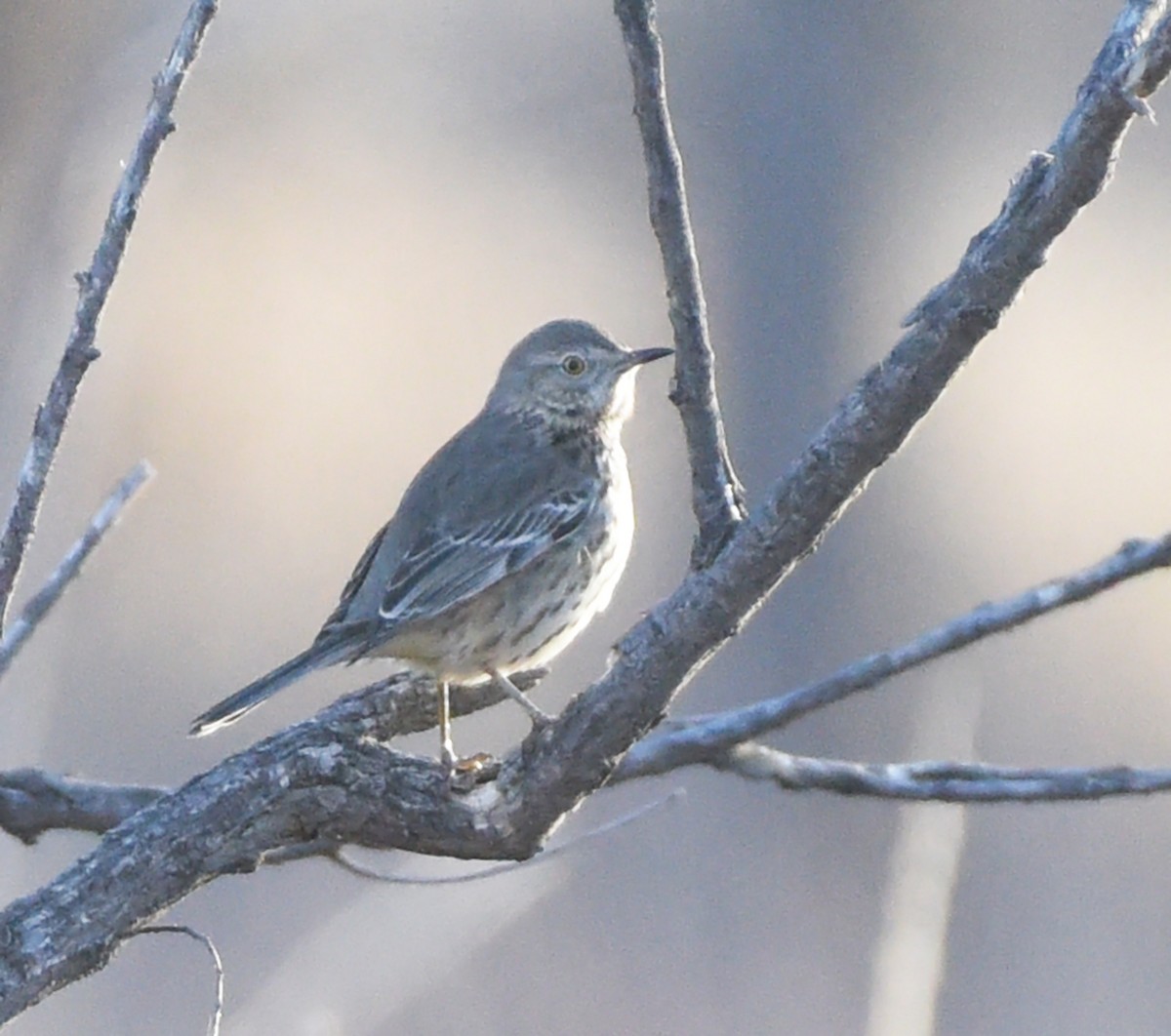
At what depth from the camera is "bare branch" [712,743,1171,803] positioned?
3420 mm

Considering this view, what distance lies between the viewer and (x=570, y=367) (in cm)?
631

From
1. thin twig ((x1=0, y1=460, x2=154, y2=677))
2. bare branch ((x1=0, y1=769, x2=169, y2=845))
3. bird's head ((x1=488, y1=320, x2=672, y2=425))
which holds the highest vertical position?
bird's head ((x1=488, y1=320, x2=672, y2=425))

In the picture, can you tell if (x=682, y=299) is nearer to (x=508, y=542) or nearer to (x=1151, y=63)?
(x=1151, y=63)

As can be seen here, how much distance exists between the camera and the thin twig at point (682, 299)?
10.3 feet

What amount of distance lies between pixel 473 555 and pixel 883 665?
7.14 ft

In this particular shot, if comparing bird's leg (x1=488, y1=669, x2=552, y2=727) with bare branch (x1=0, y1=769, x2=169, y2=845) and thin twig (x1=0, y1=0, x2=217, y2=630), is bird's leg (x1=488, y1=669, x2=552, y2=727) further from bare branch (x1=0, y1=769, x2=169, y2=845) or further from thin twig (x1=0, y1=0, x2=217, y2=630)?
thin twig (x1=0, y1=0, x2=217, y2=630)

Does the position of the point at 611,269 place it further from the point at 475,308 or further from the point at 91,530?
the point at 91,530

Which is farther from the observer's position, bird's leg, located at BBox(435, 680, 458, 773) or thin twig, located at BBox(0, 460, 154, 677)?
bird's leg, located at BBox(435, 680, 458, 773)

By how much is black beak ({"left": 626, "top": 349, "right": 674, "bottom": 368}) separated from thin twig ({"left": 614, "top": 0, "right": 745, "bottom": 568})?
274 cm

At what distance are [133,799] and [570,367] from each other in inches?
111

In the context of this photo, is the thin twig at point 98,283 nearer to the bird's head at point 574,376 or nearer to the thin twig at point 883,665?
the thin twig at point 883,665

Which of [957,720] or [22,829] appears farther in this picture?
[957,720]

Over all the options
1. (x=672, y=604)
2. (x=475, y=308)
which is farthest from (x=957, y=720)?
(x=475, y=308)

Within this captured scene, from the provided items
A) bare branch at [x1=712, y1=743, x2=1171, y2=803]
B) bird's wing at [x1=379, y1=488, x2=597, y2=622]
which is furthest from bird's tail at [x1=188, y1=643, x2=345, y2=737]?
bare branch at [x1=712, y1=743, x2=1171, y2=803]
